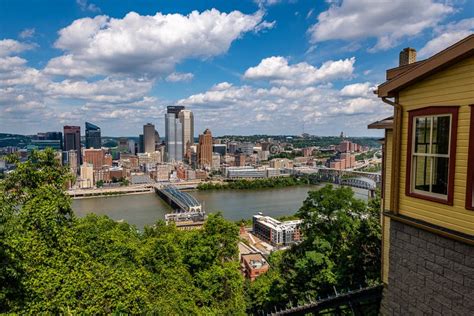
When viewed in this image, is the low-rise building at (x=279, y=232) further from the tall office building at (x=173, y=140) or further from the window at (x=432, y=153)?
the tall office building at (x=173, y=140)

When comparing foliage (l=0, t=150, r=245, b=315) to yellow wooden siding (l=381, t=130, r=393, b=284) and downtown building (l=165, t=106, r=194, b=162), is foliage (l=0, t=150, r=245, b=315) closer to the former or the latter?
yellow wooden siding (l=381, t=130, r=393, b=284)

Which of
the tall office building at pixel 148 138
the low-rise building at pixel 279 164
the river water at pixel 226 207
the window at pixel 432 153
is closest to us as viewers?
the window at pixel 432 153

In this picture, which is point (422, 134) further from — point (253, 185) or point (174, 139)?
point (174, 139)

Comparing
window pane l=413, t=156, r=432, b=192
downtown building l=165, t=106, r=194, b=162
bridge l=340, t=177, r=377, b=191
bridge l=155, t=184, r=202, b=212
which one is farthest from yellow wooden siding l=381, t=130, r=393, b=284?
downtown building l=165, t=106, r=194, b=162

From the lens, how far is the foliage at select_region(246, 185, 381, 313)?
6852mm

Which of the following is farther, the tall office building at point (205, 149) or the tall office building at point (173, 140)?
the tall office building at point (173, 140)

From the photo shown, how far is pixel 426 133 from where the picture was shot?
8.71 feet

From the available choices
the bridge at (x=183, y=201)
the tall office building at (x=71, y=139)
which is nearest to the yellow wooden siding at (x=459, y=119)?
the bridge at (x=183, y=201)

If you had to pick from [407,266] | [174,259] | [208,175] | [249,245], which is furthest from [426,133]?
[208,175]

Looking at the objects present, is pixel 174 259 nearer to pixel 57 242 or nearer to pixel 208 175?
pixel 57 242

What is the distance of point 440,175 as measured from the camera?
2.53 metres

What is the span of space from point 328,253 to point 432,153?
5.98 meters

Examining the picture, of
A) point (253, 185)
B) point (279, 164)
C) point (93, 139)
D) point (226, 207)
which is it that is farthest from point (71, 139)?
point (226, 207)

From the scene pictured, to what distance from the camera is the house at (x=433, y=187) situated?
2.32 meters
